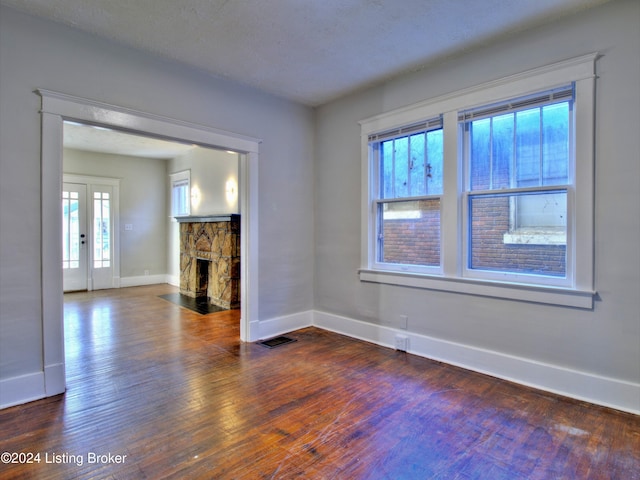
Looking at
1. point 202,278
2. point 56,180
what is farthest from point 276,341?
point 202,278

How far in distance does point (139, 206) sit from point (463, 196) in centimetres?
710

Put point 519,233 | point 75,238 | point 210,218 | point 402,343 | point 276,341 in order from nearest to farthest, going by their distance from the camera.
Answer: point 519,233
point 402,343
point 276,341
point 210,218
point 75,238

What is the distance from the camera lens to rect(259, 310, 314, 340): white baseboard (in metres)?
4.02

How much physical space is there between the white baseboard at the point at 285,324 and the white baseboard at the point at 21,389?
1986 millimetres

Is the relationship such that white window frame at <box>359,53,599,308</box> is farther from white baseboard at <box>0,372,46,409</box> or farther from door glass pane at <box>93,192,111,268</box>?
door glass pane at <box>93,192,111,268</box>

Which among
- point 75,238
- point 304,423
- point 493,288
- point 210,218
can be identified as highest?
point 210,218

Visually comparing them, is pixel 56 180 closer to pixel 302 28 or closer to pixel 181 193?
pixel 302 28

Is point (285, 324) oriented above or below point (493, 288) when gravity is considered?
below

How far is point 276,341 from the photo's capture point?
3.89 meters

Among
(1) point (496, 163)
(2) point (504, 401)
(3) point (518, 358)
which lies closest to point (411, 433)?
(2) point (504, 401)

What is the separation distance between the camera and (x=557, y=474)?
178 centimetres

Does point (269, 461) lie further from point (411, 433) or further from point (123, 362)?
point (123, 362)

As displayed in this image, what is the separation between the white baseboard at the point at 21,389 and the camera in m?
2.42

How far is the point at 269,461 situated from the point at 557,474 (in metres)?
1.51
